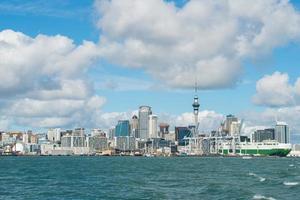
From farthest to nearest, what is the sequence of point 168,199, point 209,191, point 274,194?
point 209,191 → point 274,194 → point 168,199

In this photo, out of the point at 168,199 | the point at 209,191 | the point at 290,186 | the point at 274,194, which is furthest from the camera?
the point at 290,186

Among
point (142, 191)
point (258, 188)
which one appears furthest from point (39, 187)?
point (258, 188)

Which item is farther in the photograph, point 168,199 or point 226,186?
point 226,186

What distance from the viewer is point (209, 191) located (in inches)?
4016

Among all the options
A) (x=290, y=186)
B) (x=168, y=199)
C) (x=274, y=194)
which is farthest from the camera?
(x=290, y=186)

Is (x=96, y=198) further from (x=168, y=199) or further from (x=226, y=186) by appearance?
(x=226, y=186)

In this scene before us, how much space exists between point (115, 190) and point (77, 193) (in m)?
8.74

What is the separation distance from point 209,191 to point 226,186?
435 inches

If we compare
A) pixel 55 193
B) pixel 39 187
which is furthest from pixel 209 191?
pixel 39 187

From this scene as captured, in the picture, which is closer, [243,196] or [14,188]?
[243,196]

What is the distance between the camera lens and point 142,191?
336ft

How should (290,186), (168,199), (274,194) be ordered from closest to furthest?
1. (168,199)
2. (274,194)
3. (290,186)

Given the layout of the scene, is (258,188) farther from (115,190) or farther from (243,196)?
(115,190)

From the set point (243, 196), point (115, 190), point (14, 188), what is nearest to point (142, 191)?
point (115, 190)
